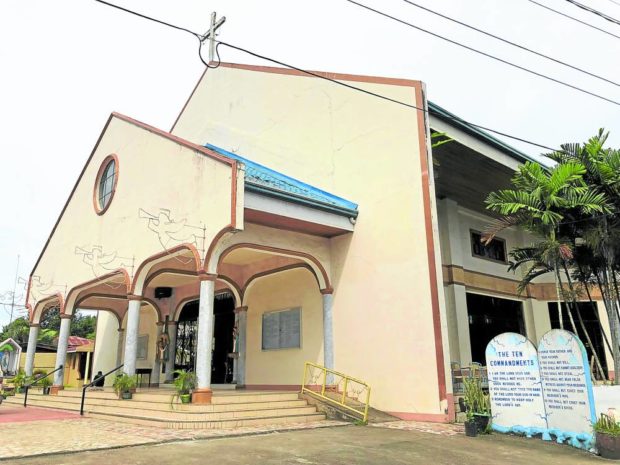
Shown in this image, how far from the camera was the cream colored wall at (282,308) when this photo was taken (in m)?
13.9

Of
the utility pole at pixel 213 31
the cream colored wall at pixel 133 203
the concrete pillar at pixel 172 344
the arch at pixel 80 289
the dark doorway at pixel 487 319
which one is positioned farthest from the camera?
the concrete pillar at pixel 172 344

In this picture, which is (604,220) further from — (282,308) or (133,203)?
(133,203)

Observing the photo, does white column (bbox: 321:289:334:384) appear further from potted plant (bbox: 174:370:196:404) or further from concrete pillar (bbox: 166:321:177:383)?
concrete pillar (bbox: 166:321:177:383)

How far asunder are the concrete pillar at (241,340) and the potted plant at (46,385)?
6.20 metres

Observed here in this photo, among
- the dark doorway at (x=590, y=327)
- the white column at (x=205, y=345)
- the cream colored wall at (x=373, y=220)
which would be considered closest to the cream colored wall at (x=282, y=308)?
the cream colored wall at (x=373, y=220)

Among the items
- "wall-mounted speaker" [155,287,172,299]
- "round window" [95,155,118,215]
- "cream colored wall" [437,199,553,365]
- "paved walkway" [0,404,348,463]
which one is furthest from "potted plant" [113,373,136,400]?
"cream colored wall" [437,199,553,365]

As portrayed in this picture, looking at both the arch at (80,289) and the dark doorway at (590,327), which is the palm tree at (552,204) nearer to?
the dark doorway at (590,327)

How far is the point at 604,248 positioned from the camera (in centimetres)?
1008

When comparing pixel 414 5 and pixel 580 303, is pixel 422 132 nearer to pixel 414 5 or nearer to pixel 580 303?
pixel 414 5

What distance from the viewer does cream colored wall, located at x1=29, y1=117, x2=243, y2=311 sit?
36.4 feet

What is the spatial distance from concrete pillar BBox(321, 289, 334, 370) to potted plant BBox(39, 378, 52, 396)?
948cm

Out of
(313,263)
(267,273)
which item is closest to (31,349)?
(267,273)

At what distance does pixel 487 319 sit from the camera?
58.6 feet

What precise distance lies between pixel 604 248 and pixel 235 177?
25.7 feet
